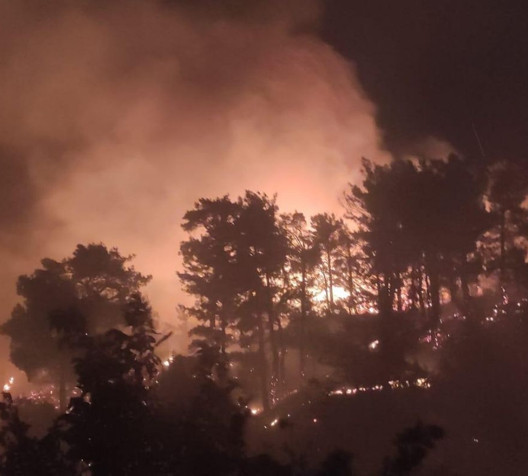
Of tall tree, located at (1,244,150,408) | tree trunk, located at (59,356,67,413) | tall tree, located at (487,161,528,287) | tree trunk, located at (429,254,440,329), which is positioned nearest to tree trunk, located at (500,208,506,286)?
tall tree, located at (487,161,528,287)

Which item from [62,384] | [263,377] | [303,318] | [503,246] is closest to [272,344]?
[303,318]

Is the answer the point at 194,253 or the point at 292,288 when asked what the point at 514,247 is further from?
the point at 194,253

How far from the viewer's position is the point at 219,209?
3244 centimetres

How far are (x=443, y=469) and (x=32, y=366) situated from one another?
→ 23696mm

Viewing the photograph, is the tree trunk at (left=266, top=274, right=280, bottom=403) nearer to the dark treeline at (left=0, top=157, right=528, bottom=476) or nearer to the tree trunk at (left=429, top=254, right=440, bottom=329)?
the dark treeline at (left=0, top=157, right=528, bottom=476)

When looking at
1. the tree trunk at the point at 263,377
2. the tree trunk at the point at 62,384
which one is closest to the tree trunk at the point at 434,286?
the tree trunk at the point at 263,377

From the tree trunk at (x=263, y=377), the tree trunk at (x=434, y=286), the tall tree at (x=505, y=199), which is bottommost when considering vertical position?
the tree trunk at (x=263, y=377)

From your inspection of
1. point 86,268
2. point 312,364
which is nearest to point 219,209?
point 86,268

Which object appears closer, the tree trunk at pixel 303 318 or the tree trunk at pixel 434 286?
the tree trunk at pixel 434 286

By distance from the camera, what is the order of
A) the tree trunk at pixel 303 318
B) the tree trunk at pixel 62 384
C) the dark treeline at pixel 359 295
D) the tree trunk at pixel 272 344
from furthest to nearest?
the tree trunk at pixel 303 318
the tree trunk at pixel 62 384
the tree trunk at pixel 272 344
the dark treeline at pixel 359 295

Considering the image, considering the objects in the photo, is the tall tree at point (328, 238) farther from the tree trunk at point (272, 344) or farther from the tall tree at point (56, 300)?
the tall tree at point (56, 300)

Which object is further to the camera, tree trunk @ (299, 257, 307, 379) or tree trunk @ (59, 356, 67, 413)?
tree trunk @ (299, 257, 307, 379)

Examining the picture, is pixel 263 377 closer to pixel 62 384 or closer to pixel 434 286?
pixel 434 286

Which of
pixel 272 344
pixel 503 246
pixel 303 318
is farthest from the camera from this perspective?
pixel 503 246
